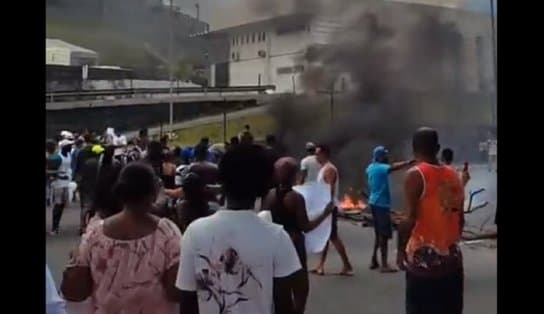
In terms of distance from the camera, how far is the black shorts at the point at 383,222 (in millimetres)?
6367

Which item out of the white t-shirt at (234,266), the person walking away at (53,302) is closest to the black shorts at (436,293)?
the white t-shirt at (234,266)

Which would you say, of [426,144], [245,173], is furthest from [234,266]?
[426,144]

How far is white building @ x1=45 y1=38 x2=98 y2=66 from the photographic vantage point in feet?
25.5

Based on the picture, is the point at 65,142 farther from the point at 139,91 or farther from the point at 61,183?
the point at 139,91

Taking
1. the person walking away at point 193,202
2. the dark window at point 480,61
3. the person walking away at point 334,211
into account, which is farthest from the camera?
the dark window at point 480,61

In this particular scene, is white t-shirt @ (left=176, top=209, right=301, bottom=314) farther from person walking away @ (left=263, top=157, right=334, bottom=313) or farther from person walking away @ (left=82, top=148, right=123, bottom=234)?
person walking away @ (left=263, top=157, right=334, bottom=313)

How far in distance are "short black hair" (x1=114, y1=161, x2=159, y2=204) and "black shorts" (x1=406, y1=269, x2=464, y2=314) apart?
4.25 ft

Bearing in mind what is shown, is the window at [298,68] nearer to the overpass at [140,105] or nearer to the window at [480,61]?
the overpass at [140,105]

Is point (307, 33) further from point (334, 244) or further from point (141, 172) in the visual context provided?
point (141, 172)

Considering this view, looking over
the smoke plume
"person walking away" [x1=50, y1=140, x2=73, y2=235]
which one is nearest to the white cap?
"person walking away" [x1=50, y1=140, x2=73, y2=235]

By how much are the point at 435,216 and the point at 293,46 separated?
5.09 m

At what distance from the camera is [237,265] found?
2.40 metres

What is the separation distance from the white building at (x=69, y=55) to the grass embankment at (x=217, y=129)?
118 cm
